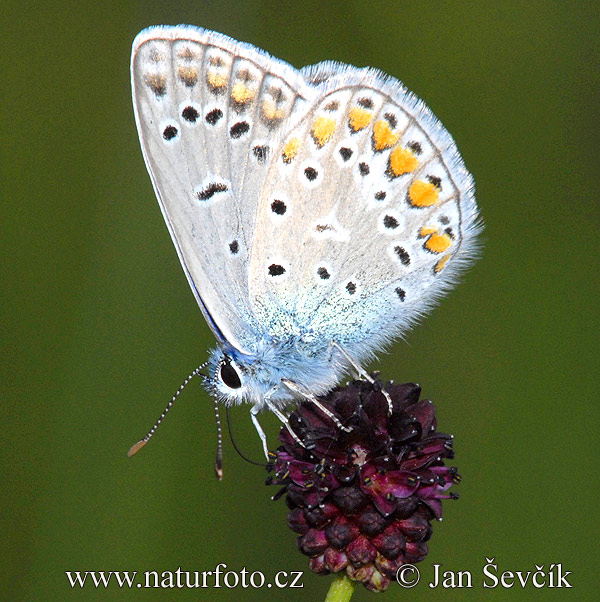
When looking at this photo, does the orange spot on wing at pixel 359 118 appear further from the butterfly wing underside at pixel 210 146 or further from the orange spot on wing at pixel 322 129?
the butterfly wing underside at pixel 210 146

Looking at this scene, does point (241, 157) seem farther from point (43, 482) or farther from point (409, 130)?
point (43, 482)

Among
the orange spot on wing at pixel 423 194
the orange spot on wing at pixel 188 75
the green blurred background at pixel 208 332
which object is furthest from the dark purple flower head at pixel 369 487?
the green blurred background at pixel 208 332

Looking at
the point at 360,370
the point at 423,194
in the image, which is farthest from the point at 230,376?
the point at 423,194

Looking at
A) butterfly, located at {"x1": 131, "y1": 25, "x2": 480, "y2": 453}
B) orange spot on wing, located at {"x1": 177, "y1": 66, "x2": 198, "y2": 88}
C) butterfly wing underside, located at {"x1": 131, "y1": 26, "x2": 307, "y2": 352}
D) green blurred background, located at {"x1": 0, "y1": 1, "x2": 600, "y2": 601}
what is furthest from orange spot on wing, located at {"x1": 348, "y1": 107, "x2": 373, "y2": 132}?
green blurred background, located at {"x1": 0, "y1": 1, "x2": 600, "y2": 601}

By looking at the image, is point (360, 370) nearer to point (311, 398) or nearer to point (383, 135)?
point (311, 398)

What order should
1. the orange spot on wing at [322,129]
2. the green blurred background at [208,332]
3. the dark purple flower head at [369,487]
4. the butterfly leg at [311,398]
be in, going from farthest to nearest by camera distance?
the green blurred background at [208,332]
the orange spot on wing at [322,129]
the butterfly leg at [311,398]
the dark purple flower head at [369,487]

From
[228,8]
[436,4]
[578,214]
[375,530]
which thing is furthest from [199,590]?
[436,4]
